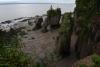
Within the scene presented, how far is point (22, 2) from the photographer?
10288 centimetres

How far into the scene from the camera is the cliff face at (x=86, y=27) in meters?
15.4

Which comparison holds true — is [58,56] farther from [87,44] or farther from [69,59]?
[87,44]

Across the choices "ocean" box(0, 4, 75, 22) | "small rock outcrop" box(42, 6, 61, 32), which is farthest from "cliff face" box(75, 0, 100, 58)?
"ocean" box(0, 4, 75, 22)

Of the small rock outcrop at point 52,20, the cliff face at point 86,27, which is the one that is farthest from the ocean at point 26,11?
the cliff face at point 86,27

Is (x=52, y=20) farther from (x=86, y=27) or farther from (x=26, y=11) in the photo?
(x=26, y=11)

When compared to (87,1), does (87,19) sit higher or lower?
lower

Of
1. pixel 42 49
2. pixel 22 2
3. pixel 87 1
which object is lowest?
pixel 22 2

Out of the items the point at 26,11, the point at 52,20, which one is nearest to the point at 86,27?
the point at 52,20

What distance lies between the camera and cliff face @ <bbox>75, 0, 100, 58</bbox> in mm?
15413

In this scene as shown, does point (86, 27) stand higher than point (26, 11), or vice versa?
point (86, 27)

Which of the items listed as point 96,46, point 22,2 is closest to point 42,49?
point 96,46

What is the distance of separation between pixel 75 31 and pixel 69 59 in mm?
2061

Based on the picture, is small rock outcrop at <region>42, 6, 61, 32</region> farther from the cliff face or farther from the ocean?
the ocean

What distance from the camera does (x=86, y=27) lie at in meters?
16.3
